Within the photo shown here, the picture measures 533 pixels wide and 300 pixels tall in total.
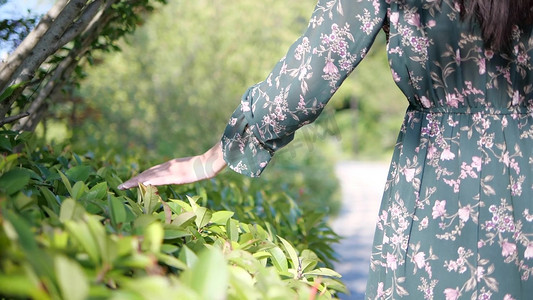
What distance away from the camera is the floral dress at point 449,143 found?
5.35 feet

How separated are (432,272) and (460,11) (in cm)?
66

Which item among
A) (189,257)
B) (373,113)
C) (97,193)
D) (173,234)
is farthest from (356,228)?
(373,113)

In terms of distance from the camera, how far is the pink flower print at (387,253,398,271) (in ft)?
5.56

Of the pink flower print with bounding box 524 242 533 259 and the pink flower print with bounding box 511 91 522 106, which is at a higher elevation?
the pink flower print with bounding box 511 91 522 106

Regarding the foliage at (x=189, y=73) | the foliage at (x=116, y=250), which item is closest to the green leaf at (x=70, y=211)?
the foliage at (x=116, y=250)

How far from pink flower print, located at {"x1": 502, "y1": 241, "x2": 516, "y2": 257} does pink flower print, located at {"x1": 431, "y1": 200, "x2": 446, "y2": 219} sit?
169 mm

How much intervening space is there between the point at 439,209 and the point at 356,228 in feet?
20.5

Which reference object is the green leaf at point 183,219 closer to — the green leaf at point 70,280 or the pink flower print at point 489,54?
the green leaf at point 70,280

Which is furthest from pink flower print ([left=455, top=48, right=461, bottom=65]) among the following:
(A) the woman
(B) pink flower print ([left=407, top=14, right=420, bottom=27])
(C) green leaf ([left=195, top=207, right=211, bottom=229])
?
(C) green leaf ([left=195, top=207, right=211, bottom=229])

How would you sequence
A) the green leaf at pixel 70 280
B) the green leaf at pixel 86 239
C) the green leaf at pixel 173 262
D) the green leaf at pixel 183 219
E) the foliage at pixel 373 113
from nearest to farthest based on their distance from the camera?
the green leaf at pixel 70 280 < the green leaf at pixel 86 239 < the green leaf at pixel 173 262 < the green leaf at pixel 183 219 < the foliage at pixel 373 113

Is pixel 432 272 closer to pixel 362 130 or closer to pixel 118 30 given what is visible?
pixel 118 30

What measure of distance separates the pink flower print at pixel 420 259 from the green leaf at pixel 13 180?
96cm

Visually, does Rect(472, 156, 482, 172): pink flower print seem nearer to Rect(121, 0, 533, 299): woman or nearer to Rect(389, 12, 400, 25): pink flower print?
Rect(121, 0, 533, 299): woman

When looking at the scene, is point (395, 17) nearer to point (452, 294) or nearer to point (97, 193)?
point (452, 294)
